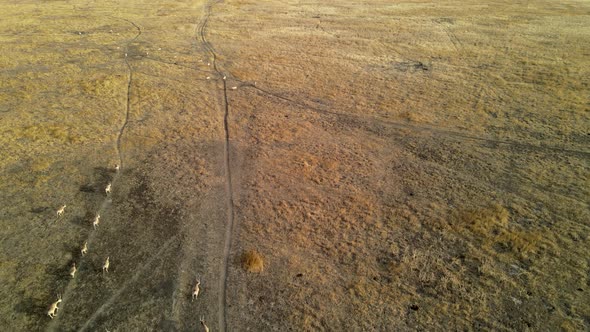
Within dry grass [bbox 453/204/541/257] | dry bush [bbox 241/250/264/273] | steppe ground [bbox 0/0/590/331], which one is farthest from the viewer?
dry grass [bbox 453/204/541/257]

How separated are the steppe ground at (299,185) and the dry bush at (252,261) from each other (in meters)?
0.23

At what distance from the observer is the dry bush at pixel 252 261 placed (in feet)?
39.7

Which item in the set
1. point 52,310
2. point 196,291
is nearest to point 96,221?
point 52,310

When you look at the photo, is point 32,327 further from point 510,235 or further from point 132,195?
point 510,235

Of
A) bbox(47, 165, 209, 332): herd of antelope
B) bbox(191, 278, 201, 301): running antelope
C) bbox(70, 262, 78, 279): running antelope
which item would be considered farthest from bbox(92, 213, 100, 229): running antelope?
bbox(191, 278, 201, 301): running antelope

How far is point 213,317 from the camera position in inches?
422

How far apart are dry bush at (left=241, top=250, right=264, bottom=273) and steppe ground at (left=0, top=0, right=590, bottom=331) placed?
0.23 meters

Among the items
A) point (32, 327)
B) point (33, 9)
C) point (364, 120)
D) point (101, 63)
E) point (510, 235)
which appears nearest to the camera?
point (32, 327)

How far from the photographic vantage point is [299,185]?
1562cm

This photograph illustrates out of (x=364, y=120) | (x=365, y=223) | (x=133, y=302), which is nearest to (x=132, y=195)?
(x=133, y=302)

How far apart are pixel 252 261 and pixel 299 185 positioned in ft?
13.6

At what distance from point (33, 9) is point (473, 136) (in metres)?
44.4

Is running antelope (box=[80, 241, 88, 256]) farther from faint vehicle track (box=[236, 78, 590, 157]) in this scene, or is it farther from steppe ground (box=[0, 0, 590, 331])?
faint vehicle track (box=[236, 78, 590, 157])

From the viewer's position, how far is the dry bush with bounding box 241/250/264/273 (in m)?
12.1
